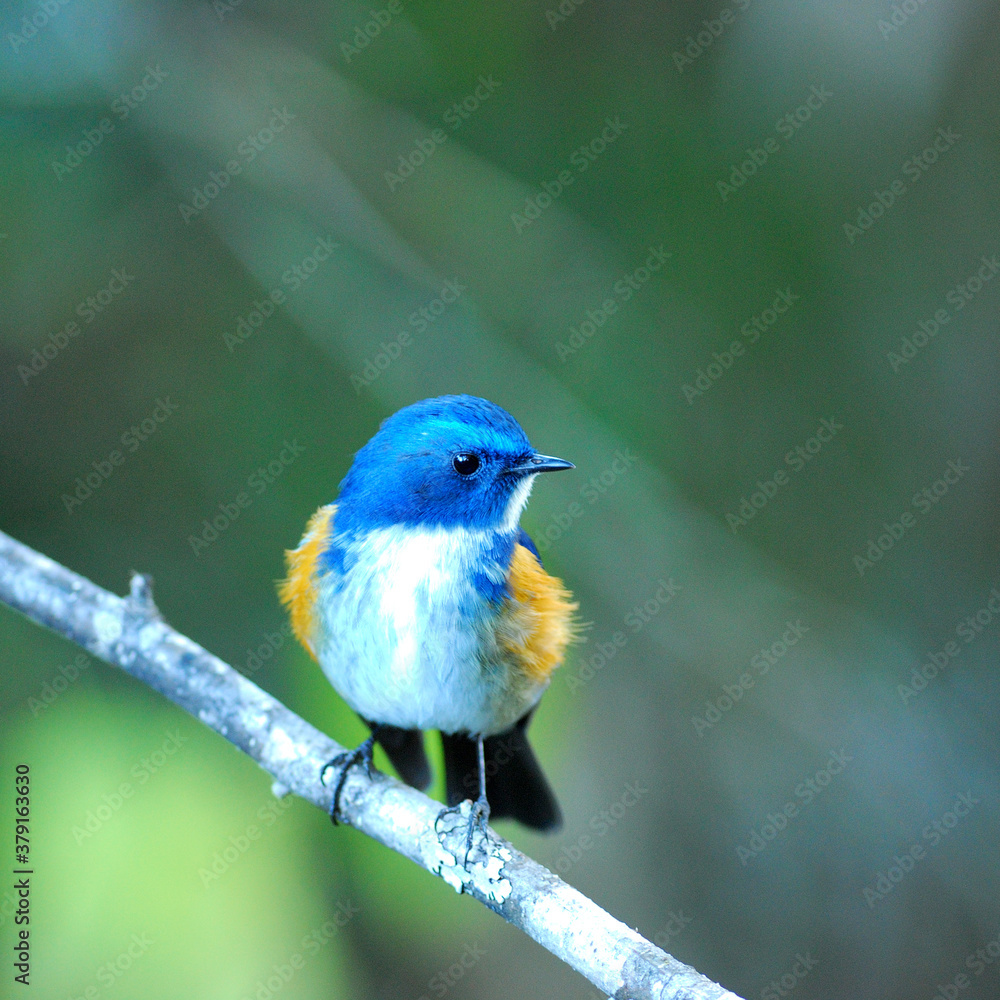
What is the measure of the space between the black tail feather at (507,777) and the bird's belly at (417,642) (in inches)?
22.2

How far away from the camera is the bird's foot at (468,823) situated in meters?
2.64

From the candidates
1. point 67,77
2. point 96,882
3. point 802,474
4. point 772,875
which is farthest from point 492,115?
point 772,875

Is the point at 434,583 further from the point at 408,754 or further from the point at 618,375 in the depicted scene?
the point at 618,375

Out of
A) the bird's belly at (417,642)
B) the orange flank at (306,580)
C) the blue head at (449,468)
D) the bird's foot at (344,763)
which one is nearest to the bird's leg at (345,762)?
the bird's foot at (344,763)

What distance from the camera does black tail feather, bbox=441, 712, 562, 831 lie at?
3623mm

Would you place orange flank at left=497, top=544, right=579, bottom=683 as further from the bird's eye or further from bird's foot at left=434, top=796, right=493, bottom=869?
bird's foot at left=434, top=796, right=493, bottom=869

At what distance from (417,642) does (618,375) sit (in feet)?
6.02

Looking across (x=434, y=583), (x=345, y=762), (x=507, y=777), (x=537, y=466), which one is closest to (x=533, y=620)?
(x=434, y=583)

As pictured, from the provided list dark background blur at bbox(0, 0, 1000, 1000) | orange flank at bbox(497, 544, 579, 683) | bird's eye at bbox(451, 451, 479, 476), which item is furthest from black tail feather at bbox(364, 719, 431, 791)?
bird's eye at bbox(451, 451, 479, 476)

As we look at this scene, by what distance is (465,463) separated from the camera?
3.00 meters

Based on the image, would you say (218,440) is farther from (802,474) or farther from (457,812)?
(802,474)

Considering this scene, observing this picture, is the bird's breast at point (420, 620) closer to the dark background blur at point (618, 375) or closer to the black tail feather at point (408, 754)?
the dark background blur at point (618, 375)

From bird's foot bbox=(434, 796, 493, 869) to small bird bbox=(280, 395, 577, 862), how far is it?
0.02 m

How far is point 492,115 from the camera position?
445 centimetres
